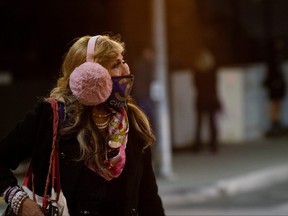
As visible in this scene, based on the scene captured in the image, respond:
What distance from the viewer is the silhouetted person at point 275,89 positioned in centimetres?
1689

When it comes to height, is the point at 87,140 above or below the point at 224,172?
above

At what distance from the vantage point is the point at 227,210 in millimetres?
10188

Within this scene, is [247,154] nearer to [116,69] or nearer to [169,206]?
[169,206]

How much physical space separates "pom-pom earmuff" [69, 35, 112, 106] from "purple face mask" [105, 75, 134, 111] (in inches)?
1.0

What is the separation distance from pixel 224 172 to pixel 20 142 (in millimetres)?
9226

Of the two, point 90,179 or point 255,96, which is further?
point 255,96

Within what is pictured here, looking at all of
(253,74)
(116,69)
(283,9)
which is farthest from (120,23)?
(116,69)

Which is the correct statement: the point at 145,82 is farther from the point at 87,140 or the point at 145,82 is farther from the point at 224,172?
the point at 87,140

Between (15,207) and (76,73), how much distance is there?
0.62 meters

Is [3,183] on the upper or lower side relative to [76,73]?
lower

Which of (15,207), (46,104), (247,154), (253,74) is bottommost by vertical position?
(247,154)

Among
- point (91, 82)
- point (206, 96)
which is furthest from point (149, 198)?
point (206, 96)

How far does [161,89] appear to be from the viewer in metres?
12.4

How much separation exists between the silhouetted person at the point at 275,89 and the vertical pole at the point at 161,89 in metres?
4.59
